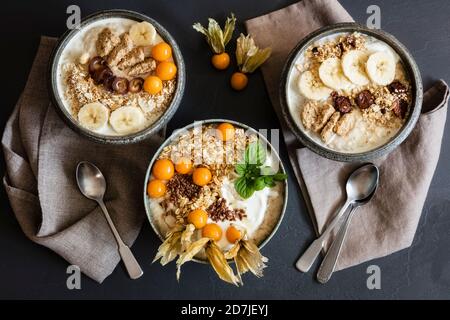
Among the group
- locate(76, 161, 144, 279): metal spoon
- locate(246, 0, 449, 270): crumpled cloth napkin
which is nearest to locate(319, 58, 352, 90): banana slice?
locate(246, 0, 449, 270): crumpled cloth napkin

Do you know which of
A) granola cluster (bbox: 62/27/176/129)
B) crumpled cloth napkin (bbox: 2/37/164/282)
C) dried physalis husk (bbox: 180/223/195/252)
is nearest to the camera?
dried physalis husk (bbox: 180/223/195/252)

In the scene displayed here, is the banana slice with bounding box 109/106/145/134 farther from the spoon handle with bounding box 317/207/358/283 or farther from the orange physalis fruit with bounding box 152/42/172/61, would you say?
the spoon handle with bounding box 317/207/358/283

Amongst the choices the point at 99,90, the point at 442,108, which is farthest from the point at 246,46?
the point at 442,108

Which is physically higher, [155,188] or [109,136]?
[109,136]

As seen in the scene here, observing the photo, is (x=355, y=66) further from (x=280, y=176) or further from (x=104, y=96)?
(x=104, y=96)

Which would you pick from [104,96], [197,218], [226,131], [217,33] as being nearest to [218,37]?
[217,33]

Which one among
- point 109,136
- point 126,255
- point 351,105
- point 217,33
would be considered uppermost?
point 217,33

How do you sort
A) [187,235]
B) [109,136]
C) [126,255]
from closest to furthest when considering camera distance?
[187,235] → [109,136] → [126,255]
